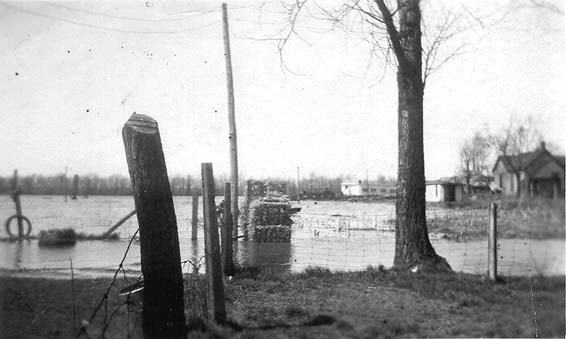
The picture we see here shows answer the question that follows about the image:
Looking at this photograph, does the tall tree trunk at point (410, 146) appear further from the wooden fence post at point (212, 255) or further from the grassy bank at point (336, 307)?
the wooden fence post at point (212, 255)

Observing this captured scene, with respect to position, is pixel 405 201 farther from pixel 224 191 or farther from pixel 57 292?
pixel 57 292

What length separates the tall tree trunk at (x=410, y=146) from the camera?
6.95 m

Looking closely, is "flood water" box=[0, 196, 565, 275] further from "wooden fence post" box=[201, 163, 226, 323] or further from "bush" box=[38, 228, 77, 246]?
"wooden fence post" box=[201, 163, 226, 323]

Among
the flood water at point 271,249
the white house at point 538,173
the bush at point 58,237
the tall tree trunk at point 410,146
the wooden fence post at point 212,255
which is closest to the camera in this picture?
the white house at point 538,173

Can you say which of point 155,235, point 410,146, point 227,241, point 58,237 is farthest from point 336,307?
point 58,237

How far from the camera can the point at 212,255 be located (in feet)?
14.3

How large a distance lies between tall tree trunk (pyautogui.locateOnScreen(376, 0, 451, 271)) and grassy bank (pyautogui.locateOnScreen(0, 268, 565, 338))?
75cm

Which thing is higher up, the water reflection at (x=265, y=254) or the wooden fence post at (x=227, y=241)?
the wooden fence post at (x=227, y=241)

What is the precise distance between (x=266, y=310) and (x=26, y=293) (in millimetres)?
3020

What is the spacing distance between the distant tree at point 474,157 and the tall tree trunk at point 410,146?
0.74 m

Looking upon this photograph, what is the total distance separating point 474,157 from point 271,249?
569 centimetres

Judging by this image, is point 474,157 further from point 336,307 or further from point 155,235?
point 155,235

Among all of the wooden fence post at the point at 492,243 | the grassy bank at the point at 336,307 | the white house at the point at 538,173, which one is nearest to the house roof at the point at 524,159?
the white house at the point at 538,173

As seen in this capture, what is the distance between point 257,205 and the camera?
35.4 feet
